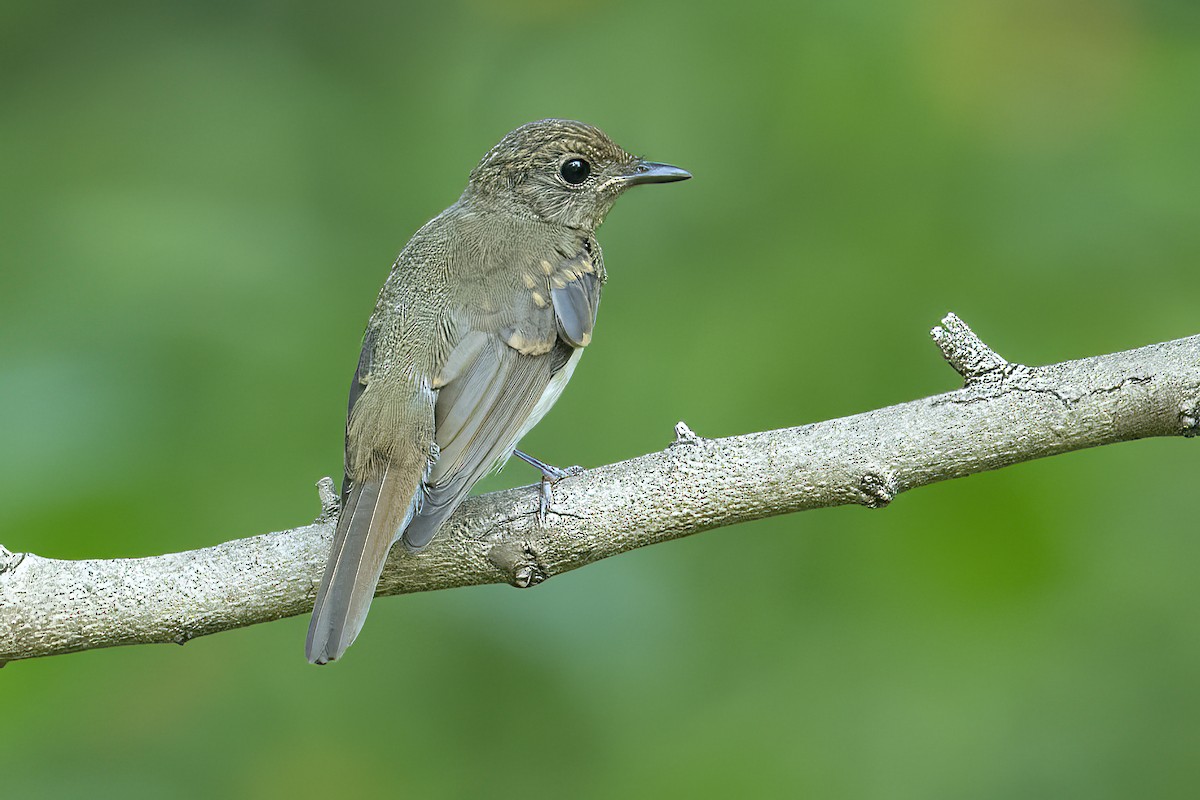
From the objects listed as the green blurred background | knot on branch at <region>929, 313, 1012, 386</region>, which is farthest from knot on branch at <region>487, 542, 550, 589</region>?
knot on branch at <region>929, 313, 1012, 386</region>

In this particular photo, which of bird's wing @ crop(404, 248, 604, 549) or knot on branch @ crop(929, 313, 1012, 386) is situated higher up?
bird's wing @ crop(404, 248, 604, 549)

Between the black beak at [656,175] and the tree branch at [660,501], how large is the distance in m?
1.26

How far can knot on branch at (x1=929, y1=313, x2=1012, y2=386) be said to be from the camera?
2.95 metres

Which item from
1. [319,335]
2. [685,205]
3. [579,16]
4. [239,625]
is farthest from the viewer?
[579,16]

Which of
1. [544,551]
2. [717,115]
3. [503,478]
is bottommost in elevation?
[544,551]

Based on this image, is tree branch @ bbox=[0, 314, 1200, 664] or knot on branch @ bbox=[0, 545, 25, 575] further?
knot on branch @ bbox=[0, 545, 25, 575]

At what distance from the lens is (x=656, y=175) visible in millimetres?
4152

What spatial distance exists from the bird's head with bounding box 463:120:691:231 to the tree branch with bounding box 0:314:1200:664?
1.31 metres

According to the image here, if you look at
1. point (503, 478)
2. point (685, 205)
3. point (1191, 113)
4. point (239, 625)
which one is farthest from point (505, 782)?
point (1191, 113)

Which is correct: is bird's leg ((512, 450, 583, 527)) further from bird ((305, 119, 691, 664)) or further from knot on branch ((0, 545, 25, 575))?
knot on branch ((0, 545, 25, 575))

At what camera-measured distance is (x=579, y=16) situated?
4.96 metres

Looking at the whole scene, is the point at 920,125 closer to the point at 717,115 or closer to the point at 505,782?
the point at 717,115

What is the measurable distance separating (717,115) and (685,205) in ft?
1.28

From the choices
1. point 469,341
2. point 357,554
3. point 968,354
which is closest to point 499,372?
point 469,341
